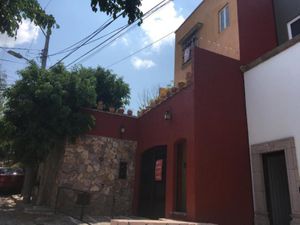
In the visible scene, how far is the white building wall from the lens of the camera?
22.6 feet

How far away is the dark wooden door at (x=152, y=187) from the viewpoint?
8.76m

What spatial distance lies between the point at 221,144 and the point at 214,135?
30 centimetres

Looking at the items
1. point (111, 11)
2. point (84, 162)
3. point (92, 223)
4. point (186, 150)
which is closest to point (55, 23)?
point (111, 11)

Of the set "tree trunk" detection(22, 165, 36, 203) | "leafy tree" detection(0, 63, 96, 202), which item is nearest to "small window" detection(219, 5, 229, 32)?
"leafy tree" detection(0, 63, 96, 202)

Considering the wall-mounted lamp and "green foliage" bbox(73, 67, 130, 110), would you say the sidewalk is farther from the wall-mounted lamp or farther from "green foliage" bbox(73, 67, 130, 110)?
"green foliage" bbox(73, 67, 130, 110)

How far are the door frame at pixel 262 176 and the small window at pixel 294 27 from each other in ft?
13.5

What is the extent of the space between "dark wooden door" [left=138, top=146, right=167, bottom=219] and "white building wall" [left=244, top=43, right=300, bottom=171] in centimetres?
288

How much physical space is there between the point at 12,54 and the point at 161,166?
9505 millimetres

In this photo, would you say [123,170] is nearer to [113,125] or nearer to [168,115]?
[113,125]

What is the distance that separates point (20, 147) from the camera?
9680 millimetres

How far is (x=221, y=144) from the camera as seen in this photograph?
7543mm

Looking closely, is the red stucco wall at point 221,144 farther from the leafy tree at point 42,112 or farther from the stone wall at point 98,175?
the leafy tree at point 42,112

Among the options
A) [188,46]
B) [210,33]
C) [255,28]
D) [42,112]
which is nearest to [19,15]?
[42,112]

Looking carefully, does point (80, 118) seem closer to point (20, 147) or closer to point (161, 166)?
point (20, 147)
